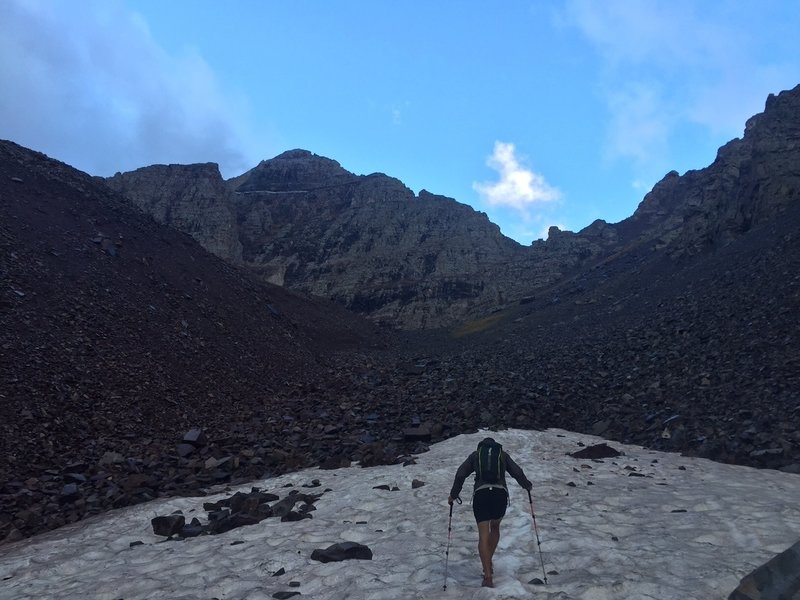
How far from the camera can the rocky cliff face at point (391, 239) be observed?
80.6 metres

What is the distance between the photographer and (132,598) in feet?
26.7

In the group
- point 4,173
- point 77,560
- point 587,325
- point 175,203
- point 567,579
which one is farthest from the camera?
point 175,203

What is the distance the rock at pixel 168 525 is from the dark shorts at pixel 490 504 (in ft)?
21.5

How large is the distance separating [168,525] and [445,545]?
5.63 metres

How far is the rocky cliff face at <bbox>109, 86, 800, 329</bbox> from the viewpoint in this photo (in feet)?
264

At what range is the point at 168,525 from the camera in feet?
36.2

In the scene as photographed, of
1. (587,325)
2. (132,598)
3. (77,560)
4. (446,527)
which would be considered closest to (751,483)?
(446,527)

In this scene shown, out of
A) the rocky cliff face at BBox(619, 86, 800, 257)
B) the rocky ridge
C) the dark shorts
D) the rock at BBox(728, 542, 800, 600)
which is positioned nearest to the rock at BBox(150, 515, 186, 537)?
the rocky ridge

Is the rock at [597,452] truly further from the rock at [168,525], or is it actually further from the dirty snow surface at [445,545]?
the rock at [168,525]

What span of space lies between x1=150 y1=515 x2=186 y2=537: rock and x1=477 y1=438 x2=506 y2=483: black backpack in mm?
6630

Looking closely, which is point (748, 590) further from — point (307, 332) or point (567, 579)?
point (307, 332)

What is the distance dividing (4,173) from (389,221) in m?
74.6

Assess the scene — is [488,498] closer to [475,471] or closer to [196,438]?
[475,471]

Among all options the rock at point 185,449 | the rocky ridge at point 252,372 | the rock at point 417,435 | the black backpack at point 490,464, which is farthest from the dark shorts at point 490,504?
the rock at point 185,449
